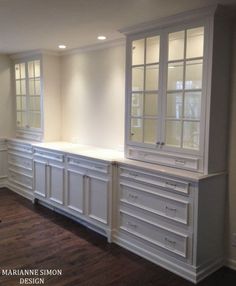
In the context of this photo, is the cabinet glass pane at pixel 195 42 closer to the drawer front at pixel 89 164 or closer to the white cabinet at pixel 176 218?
the white cabinet at pixel 176 218

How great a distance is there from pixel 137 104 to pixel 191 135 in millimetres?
808

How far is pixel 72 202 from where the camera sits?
13.4 feet

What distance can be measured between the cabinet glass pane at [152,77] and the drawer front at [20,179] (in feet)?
9.04

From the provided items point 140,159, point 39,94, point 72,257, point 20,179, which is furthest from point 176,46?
point 20,179

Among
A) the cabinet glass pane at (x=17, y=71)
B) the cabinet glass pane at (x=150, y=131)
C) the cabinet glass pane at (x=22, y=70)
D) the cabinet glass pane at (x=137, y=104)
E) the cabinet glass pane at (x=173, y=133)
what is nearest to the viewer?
the cabinet glass pane at (x=173, y=133)

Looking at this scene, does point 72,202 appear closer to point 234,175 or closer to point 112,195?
point 112,195

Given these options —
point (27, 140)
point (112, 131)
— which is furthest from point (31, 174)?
point (112, 131)

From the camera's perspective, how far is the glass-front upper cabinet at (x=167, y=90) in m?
2.87

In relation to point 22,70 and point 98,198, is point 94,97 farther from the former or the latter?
point 22,70

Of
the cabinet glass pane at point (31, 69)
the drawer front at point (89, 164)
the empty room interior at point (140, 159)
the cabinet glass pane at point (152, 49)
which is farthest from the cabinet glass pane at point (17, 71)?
the cabinet glass pane at point (152, 49)

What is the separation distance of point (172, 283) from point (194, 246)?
1.26ft

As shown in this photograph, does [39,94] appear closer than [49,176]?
No

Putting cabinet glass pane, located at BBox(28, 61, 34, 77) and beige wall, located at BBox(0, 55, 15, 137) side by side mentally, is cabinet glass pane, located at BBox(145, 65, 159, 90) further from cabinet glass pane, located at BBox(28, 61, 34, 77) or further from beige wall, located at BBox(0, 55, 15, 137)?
beige wall, located at BBox(0, 55, 15, 137)

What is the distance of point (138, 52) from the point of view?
3.42 metres
